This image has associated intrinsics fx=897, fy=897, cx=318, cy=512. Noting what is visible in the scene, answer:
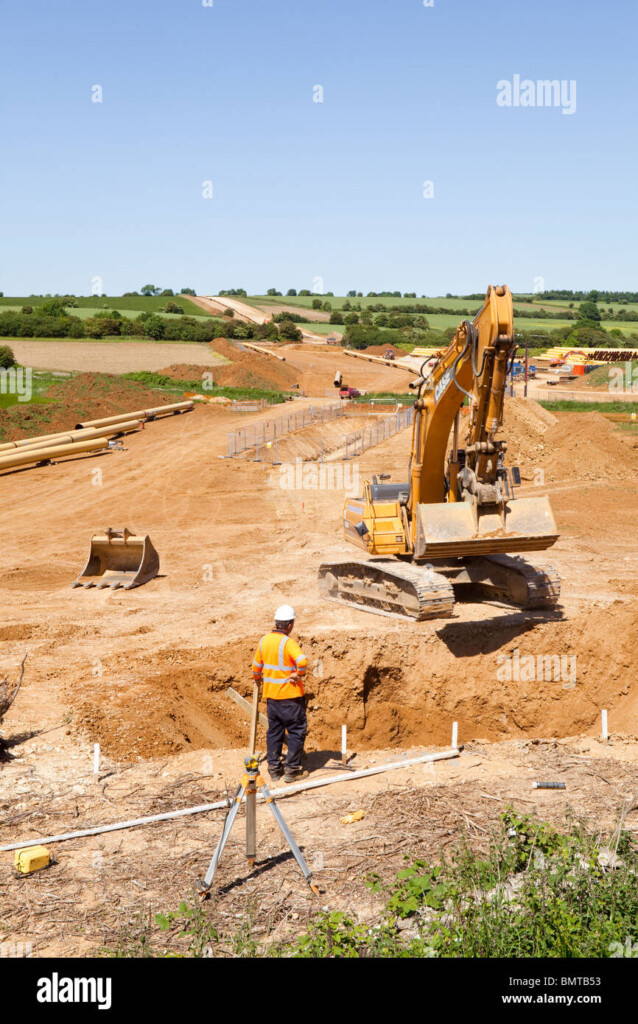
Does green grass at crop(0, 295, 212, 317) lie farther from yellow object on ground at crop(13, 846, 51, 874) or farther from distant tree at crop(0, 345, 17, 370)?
yellow object on ground at crop(13, 846, 51, 874)

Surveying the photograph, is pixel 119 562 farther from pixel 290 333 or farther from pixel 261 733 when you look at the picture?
pixel 290 333

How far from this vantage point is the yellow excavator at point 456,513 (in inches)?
445

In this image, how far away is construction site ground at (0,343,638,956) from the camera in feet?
22.5

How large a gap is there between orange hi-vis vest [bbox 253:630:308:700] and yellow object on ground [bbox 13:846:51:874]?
2278 mm

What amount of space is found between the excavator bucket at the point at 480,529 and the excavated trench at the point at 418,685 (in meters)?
1.44

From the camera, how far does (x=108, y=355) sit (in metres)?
67.1

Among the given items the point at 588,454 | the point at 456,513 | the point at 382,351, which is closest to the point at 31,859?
the point at 456,513

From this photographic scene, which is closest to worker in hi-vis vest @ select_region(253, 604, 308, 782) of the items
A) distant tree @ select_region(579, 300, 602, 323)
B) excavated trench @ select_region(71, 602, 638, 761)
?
excavated trench @ select_region(71, 602, 638, 761)

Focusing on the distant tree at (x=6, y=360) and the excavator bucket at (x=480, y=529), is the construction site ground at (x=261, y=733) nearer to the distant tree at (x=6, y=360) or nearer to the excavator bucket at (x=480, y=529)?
the excavator bucket at (x=480, y=529)

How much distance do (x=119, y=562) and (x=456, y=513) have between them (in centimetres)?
832

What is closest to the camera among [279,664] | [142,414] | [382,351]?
[279,664]

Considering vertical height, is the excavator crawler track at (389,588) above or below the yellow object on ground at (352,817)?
above

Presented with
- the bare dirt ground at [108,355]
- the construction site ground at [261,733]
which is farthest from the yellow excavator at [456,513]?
the bare dirt ground at [108,355]
